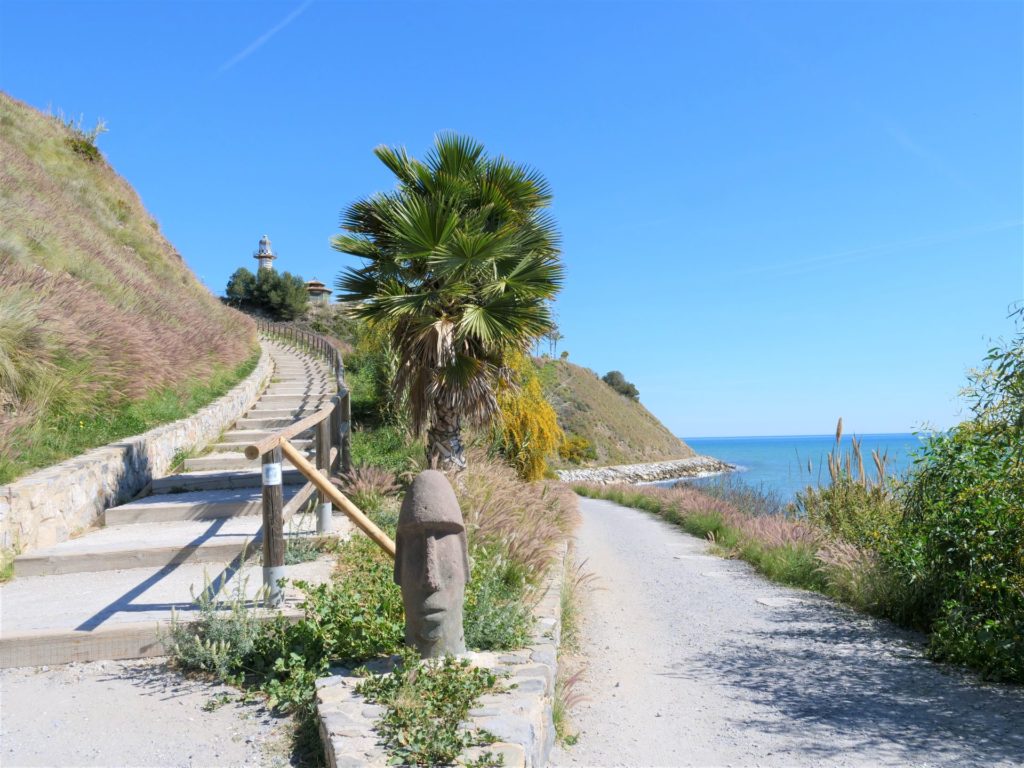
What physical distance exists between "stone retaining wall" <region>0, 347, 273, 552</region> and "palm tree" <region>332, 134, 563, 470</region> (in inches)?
121

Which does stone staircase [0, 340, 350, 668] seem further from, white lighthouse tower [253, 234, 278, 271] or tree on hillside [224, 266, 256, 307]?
white lighthouse tower [253, 234, 278, 271]

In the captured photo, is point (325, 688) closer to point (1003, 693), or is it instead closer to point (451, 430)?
point (1003, 693)

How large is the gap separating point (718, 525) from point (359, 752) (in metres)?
11.2

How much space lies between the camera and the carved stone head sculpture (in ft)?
13.1

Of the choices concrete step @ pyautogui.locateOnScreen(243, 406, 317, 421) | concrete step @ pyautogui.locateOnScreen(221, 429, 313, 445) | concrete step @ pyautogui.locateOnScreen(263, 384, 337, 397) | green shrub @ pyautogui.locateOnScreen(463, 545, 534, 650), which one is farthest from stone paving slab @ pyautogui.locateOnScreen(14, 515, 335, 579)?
concrete step @ pyautogui.locateOnScreen(263, 384, 337, 397)

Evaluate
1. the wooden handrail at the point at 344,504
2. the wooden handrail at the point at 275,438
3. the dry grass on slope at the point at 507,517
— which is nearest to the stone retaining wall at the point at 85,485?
the wooden handrail at the point at 275,438

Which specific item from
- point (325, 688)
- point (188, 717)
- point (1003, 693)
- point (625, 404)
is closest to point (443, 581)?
point (325, 688)

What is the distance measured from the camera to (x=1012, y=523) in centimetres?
539

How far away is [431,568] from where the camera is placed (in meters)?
3.97

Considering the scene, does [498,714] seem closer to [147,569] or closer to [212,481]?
[147,569]

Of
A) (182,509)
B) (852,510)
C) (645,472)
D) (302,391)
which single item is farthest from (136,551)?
(645,472)

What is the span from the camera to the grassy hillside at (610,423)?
171 feet

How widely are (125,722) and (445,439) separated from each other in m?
6.25

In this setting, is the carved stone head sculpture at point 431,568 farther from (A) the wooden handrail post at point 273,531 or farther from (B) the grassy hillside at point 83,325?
(B) the grassy hillside at point 83,325
